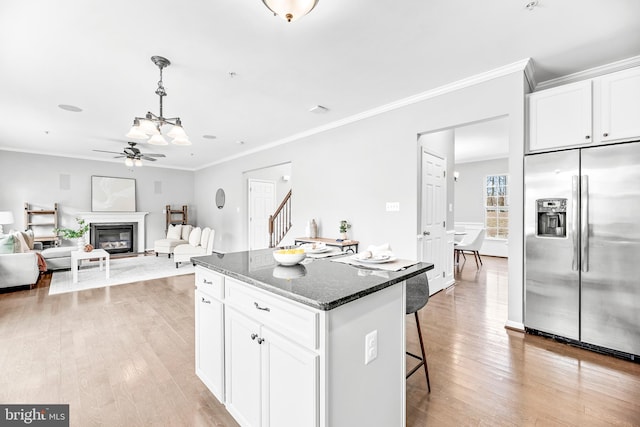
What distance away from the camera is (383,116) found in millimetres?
4012

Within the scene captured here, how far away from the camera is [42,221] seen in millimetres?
6840

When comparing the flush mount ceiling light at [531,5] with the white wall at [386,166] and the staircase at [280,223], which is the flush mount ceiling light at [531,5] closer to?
the white wall at [386,166]

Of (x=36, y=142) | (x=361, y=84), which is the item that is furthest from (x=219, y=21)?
(x=36, y=142)

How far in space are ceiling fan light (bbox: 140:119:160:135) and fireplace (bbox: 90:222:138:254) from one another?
657 centimetres

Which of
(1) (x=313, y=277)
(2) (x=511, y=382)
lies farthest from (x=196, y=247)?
(2) (x=511, y=382)

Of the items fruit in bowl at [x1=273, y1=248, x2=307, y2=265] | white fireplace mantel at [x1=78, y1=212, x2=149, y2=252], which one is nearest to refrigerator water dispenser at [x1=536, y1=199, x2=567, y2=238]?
fruit in bowl at [x1=273, y1=248, x2=307, y2=265]

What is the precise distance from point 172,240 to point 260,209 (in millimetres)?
2318

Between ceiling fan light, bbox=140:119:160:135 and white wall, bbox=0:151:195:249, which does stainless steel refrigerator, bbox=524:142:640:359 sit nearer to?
ceiling fan light, bbox=140:119:160:135

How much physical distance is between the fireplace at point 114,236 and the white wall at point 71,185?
0.40 meters

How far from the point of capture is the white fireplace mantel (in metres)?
7.44

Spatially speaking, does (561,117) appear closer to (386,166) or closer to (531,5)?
(531,5)

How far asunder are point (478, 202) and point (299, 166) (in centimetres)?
575

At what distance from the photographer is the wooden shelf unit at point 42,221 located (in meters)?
6.59

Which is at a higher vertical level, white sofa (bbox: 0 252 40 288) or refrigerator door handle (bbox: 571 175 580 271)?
refrigerator door handle (bbox: 571 175 580 271)
